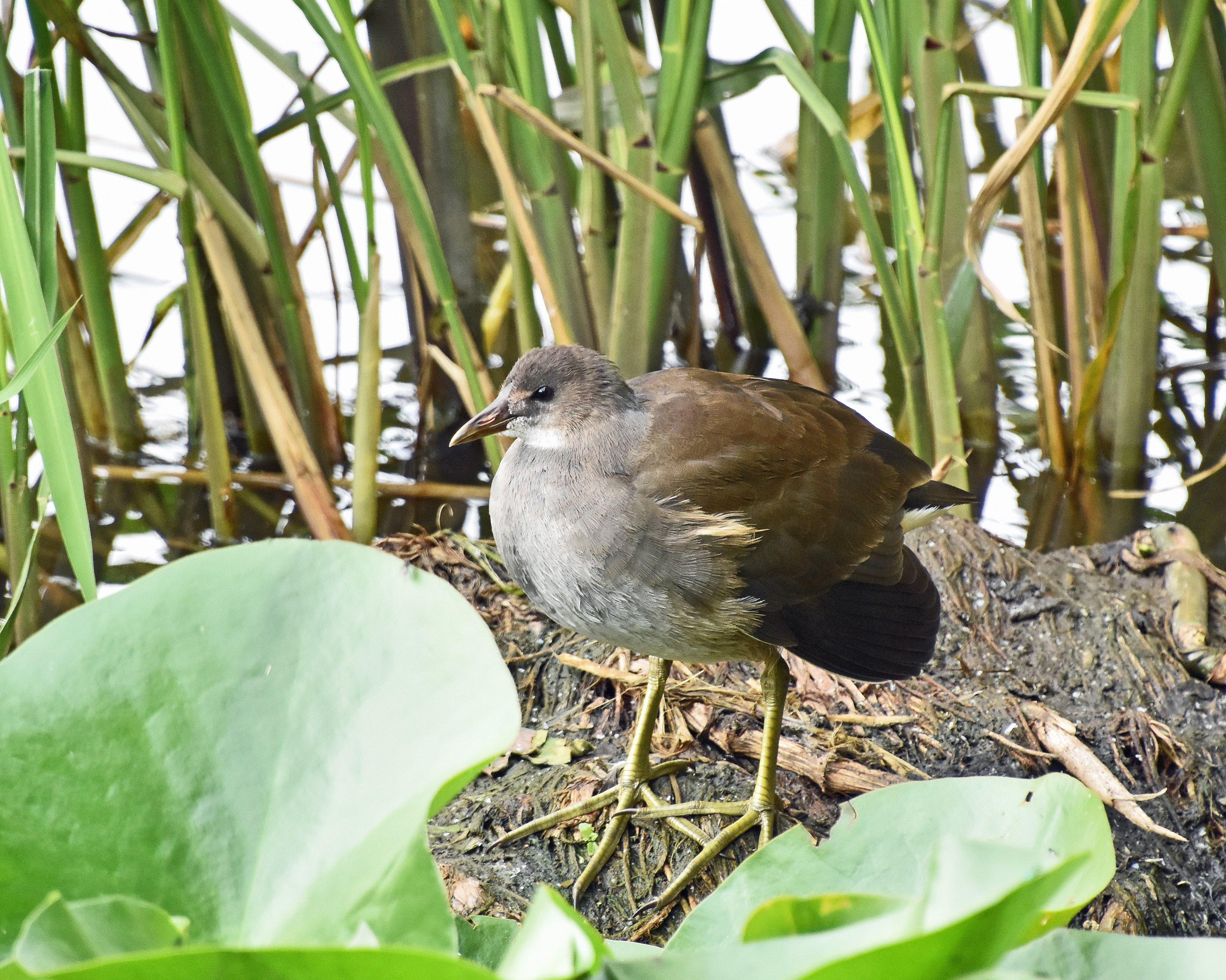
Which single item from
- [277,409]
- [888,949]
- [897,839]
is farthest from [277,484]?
[888,949]

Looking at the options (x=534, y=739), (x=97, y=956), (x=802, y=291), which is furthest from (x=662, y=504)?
(x=802, y=291)

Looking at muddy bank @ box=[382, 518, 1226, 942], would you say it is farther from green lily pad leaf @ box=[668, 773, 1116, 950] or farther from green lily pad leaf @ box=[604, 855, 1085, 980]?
green lily pad leaf @ box=[604, 855, 1085, 980]

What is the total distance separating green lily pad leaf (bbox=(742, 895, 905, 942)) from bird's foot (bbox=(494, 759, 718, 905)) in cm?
148

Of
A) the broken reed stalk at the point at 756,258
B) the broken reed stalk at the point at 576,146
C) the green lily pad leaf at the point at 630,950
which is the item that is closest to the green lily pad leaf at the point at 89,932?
the green lily pad leaf at the point at 630,950

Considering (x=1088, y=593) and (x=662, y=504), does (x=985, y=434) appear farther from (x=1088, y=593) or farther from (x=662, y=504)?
(x=662, y=504)

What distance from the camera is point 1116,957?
0.80m

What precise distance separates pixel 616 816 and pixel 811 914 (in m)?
1.52

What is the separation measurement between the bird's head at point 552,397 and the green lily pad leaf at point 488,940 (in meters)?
1.23

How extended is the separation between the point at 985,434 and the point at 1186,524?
632 mm

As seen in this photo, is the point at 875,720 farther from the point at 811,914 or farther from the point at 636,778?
the point at 811,914

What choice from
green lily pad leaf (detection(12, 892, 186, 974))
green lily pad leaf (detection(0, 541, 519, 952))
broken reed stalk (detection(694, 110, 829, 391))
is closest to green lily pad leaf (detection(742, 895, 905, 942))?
green lily pad leaf (detection(0, 541, 519, 952))

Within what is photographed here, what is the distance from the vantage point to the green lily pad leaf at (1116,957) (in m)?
0.77

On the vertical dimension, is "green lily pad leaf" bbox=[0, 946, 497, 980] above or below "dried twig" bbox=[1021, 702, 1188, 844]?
above

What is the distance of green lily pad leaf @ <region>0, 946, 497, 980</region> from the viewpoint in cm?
63
